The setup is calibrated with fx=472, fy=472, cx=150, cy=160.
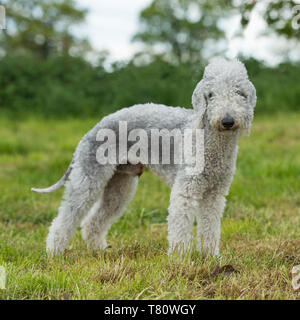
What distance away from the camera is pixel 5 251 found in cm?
415

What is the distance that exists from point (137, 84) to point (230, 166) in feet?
28.4

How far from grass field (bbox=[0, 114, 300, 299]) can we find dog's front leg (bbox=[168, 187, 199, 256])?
0.14 metres

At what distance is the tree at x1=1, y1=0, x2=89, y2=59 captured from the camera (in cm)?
3133

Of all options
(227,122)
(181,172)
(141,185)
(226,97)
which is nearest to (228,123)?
(227,122)

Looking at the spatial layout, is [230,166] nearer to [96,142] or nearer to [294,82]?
[96,142]

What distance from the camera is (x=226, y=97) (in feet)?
10.9

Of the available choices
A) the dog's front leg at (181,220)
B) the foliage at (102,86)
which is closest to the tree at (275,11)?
the dog's front leg at (181,220)

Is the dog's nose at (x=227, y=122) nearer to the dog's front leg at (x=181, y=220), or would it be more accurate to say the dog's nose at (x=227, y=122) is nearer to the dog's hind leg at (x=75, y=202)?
the dog's front leg at (x=181, y=220)

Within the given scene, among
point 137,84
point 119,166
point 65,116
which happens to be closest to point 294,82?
point 137,84

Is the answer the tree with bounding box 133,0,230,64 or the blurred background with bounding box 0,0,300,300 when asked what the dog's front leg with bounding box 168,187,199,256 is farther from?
the tree with bounding box 133,0,230,64

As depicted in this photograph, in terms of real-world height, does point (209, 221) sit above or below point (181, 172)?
below

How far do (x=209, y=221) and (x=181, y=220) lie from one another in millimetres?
378

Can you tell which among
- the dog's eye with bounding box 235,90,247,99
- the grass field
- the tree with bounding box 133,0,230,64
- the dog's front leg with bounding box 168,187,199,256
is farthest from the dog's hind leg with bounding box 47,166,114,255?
the tree with bounding box 133,0,230,64

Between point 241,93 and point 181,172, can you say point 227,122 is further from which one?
point 181,172
